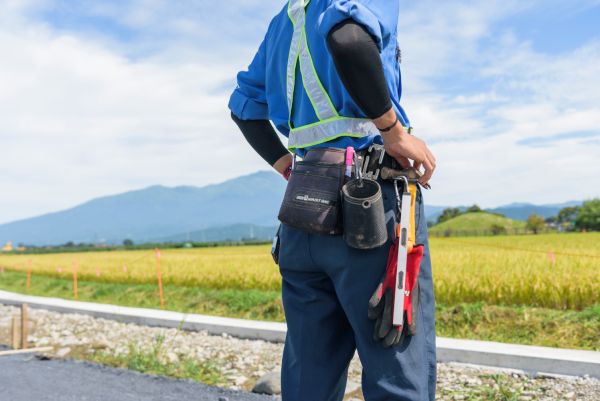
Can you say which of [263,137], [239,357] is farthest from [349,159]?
[239,357]

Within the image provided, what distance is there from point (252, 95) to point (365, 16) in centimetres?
76

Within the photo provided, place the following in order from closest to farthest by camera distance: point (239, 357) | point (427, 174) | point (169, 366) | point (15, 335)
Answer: point (427, 174) → point (169, 366) → point (239, 357) → point (15, 335)

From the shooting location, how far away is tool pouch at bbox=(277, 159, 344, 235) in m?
1.71

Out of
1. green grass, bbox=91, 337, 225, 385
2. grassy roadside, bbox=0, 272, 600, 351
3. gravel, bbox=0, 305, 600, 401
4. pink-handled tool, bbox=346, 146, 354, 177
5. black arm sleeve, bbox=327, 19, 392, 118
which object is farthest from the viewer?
grassy roadside, bbox=0, 272, 600, 351

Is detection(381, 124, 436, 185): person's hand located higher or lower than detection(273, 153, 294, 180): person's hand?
lower

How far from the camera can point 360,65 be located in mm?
1526

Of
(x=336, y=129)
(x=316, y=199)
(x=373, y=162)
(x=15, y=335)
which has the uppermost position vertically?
(x=336, y=129)

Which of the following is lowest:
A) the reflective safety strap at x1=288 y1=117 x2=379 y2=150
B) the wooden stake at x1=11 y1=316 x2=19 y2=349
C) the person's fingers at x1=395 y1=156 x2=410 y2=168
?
the wooden stake at x1=11 y1=316 x2=19 y2=349

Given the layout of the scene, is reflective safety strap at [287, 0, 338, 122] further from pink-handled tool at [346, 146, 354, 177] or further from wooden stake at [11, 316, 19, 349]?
wooden stake at [11, 316, 19, 349]

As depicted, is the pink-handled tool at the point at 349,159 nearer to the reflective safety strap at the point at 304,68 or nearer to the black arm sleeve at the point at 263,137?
the reflective safety strap at the point at 304,68

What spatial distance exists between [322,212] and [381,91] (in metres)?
0.38

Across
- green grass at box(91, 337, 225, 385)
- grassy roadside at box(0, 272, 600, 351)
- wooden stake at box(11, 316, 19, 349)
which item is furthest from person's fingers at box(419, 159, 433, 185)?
wooden stake at box(11, 316, 19, 349)

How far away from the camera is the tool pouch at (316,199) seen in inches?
67.2

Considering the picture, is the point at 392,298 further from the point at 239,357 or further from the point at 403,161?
the point at 239,357
